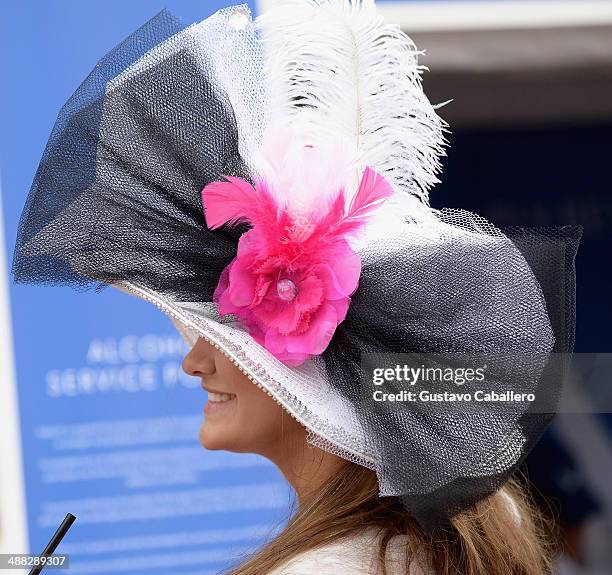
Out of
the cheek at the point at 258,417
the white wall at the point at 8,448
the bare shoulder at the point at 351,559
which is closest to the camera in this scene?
the bare shoulder at the point at 351,559

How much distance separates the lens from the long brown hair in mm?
1179

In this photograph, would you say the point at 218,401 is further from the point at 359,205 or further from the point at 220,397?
the point at 359,205

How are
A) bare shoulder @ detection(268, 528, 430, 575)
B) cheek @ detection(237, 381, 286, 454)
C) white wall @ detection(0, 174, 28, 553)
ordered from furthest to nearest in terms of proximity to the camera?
white wall @ detection(0, 174, 28, 553)
cheek @ detection(237, 381, 286, 454)
bare shoulder @ detection(268, 528, 430, 575)

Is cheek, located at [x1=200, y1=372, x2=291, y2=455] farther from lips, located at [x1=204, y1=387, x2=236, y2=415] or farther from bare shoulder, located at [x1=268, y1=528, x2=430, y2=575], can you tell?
bare shoulder, located at [x1=268, y1=528, x2=430, y2=575]

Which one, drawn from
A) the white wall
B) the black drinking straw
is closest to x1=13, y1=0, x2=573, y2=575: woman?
the black drinking straw

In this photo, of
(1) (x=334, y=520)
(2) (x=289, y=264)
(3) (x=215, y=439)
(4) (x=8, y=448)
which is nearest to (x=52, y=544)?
(3) (x=215, y=439)

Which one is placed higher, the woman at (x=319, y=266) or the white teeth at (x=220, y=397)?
the woman at (x=319, y=266)

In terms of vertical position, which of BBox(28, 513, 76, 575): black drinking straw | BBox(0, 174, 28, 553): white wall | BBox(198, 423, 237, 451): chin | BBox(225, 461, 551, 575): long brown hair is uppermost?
BBox(198, 423, 237, 451): chin

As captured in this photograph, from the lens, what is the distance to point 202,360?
4.43ft

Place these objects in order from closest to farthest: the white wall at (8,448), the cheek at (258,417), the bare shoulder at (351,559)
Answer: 1. the bare shoulder at (351,559)
2. the cheek at (258,417)
3. the white wall at (8,448)

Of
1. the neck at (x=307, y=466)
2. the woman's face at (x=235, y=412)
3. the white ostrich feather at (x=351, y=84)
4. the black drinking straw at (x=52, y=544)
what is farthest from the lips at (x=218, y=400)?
the white ostrich feather at (x=351, y=84)

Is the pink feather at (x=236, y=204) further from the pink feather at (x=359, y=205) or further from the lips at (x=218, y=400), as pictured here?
the lips at (x=218, y=400)

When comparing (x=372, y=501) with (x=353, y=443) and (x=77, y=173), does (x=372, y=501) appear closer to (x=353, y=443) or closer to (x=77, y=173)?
(x=353, y=443)

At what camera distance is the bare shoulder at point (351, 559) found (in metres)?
1.11
